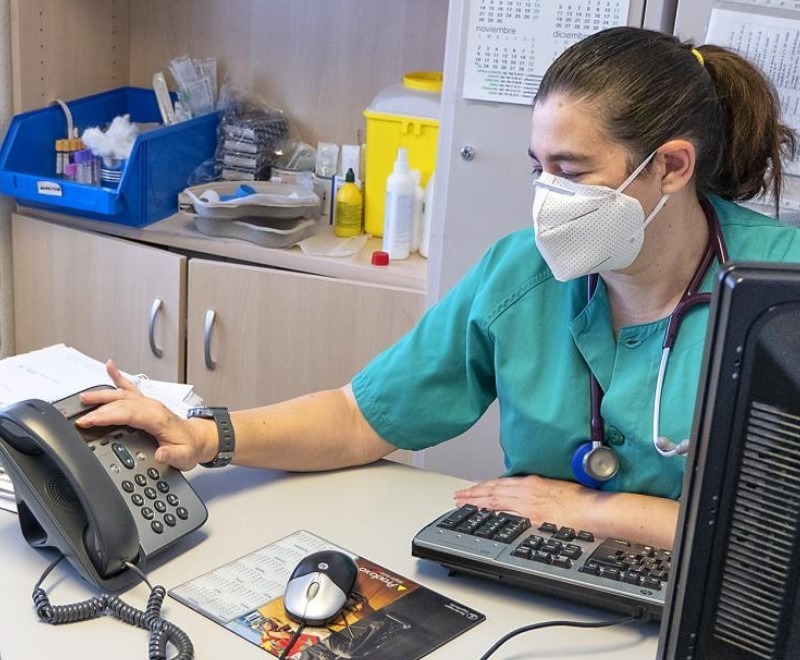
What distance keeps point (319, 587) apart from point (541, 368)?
44cm

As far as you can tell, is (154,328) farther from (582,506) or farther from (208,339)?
(582,506)

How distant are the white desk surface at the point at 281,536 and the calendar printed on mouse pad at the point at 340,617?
0.05 feet

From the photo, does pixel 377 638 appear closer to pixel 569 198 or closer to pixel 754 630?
pixel 754 630

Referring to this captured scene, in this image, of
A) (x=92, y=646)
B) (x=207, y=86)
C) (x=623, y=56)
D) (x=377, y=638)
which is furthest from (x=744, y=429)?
(x=207, y=86)

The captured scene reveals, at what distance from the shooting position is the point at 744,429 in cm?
64

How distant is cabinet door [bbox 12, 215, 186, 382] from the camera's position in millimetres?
2430

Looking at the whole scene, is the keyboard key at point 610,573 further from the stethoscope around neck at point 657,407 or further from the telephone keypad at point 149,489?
the telephone keypad at point 149,489

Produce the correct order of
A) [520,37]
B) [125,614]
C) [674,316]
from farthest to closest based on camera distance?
[520,37] < [674,316] < [125,614]

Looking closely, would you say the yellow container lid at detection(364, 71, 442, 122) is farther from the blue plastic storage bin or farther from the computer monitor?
the computer monitor

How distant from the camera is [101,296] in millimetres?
2521

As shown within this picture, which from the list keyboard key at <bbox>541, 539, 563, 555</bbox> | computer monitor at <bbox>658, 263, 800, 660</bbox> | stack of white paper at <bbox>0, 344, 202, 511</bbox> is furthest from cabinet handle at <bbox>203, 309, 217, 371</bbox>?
computer monitor at <bbox>658, 263, 800, 660</bbox>

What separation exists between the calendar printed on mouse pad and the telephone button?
0.14 meters

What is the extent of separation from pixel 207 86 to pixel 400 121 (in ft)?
2.10

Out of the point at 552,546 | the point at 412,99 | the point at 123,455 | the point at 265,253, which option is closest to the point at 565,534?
the point at 552,546
